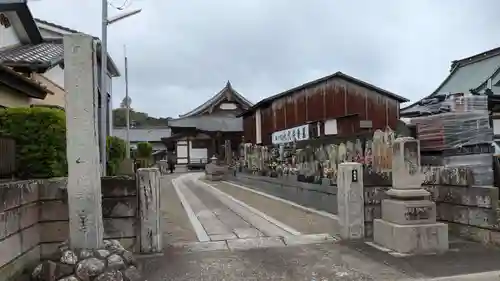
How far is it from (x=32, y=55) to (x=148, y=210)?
1038 centimetres

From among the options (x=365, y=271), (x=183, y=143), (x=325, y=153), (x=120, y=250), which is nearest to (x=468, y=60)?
(x=325, y=153)

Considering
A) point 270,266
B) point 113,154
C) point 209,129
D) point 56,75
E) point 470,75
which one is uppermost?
point 470,75

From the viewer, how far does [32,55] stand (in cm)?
1461

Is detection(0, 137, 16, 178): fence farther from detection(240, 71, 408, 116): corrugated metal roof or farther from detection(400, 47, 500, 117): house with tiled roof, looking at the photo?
detection(240, 71, 408, 116): corrugated metal roof

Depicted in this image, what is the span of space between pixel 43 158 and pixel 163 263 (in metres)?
2.75

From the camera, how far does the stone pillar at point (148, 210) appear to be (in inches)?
280

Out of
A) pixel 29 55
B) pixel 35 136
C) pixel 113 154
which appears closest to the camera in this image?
pixel 35 136

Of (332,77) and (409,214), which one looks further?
(332,77)

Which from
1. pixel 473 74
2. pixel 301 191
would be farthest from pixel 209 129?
pixel 301 191

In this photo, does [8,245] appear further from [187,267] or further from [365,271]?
[365,271]

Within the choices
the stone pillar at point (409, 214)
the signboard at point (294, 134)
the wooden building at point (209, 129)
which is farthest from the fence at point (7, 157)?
the wooden building at point (209, 129)

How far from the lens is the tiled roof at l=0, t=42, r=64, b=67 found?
13352 millimetres

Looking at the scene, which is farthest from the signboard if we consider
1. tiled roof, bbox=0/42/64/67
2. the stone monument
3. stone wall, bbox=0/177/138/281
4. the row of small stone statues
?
the stone monument

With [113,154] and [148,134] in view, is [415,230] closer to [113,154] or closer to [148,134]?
[113,154]
